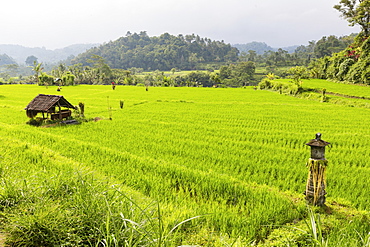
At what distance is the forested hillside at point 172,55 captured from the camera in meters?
127

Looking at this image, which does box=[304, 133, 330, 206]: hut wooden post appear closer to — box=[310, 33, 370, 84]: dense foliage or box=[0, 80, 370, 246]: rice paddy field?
box=[0, 80, 370, 246]: rice paddy field

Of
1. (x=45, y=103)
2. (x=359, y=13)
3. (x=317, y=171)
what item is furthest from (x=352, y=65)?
(x=45, y=103)

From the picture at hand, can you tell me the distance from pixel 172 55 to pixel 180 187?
129671mm

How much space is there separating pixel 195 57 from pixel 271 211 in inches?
5077

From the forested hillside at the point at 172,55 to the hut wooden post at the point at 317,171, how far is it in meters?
123

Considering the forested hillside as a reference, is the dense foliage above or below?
below

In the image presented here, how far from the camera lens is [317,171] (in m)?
3.23

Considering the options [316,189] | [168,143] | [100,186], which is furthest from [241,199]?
[168,143]

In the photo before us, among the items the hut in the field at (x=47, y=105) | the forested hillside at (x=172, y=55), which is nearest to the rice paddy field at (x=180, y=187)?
the hut in the field at (x=47, y=105)

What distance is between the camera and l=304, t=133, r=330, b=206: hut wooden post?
3188 mm

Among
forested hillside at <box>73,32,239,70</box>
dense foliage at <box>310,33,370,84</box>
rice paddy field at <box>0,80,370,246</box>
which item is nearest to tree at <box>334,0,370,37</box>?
dense foliage at <box>310,33,370,84</box>

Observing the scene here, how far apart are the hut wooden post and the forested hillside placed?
12293 cm

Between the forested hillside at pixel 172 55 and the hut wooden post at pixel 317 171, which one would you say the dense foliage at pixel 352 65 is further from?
the forested hillside at pixel 172 55

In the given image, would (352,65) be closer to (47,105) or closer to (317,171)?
(317,171)
